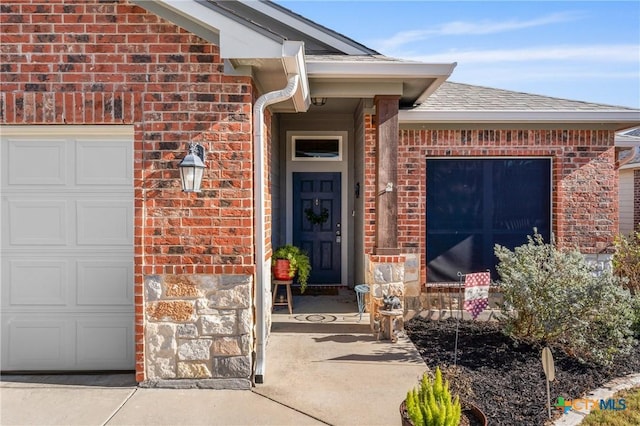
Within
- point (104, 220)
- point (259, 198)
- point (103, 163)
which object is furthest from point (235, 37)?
point (104, 220)

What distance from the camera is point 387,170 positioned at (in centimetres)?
484

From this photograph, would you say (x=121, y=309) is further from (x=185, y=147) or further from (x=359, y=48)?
(x=359, y=48)

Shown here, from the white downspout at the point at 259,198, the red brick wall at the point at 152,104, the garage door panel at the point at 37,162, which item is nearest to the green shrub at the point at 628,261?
the white downspout at the point at 259,198

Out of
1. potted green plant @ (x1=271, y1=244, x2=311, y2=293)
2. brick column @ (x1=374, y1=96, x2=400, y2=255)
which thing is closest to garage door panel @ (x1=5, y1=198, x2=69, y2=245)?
potted green plant @ (x1=271, y1=244, x2=311, y2=293)

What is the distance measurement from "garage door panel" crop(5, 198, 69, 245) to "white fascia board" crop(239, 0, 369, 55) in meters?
4.02

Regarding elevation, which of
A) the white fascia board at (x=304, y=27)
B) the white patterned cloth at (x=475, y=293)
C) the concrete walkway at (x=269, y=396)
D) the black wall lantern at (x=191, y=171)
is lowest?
the concrete walkway at (x=269, y=396)

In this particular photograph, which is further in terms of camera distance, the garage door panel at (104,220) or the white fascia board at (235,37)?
the garage door panel at (104,220)

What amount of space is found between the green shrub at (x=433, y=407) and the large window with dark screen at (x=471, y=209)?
352cm

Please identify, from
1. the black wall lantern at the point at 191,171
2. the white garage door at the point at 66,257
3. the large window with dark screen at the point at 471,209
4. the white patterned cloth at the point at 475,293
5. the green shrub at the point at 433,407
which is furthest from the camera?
the large window with dark screen at the point at 471,209

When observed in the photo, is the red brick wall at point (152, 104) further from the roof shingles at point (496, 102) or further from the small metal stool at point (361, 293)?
the roof shingles at point (496, 102)

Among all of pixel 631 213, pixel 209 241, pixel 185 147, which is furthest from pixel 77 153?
Result: pixel 631 213

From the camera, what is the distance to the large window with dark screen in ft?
19.3

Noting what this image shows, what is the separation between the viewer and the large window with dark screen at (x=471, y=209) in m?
5.89

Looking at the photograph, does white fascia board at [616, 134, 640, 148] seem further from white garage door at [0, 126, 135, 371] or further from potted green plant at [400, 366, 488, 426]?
white garage door at [0, 126, 135, 371]
